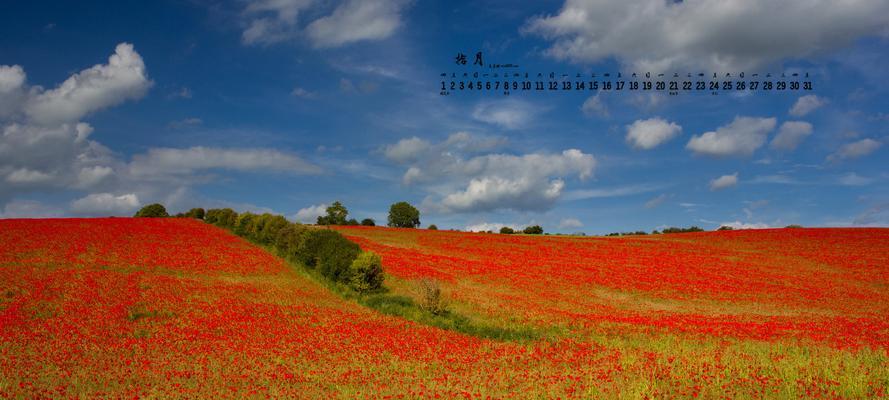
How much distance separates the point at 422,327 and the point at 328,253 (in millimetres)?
12904

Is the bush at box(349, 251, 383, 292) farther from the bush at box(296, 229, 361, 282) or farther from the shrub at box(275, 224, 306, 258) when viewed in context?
the shrub at box(275, 224, 306, 258)

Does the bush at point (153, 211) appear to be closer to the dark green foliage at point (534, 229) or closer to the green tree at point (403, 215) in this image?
the green tree at point (403, 215)

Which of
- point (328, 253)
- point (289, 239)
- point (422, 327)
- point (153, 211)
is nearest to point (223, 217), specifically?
point (289, 239)

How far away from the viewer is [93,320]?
64.7 ft

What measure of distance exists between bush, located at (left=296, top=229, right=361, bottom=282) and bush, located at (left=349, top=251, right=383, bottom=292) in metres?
1.11

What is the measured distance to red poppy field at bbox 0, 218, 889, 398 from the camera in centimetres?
1267

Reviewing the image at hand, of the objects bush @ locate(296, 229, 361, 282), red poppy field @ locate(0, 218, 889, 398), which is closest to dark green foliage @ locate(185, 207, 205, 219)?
red poppy field @ locate(0, 218, 889, 398)

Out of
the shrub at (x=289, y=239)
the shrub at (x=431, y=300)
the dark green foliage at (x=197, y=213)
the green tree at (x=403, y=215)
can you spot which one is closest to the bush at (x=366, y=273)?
the shrub at (x=431, y=300)

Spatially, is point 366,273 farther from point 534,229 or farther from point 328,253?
point 534,229

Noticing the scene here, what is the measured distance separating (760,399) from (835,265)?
147 feet

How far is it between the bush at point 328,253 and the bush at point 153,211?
58.2 metres

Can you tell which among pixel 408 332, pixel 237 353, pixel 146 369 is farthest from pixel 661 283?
pixel 146 369

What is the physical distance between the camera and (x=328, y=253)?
32.1 meters

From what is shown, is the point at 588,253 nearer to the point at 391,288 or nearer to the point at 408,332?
the point at 391,288
